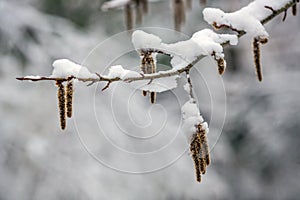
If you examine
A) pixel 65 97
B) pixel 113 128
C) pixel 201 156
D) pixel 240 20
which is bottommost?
pixel 113 128

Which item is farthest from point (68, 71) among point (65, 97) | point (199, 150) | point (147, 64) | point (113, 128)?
point (113, 128)

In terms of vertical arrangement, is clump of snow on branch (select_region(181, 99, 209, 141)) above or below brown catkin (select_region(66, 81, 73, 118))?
below

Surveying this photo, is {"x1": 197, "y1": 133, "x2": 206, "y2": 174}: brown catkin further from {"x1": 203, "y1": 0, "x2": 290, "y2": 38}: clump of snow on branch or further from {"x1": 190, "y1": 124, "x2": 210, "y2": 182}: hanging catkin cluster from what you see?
{"x1": 203, "y1": 0, "x2": 290, "y2": 38}: clump of snow on branch

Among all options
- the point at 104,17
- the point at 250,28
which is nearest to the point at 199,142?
the point at 250,28

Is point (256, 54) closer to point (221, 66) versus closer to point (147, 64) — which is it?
point (221, 66)

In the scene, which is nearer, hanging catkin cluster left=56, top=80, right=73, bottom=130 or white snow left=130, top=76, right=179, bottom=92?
hanging catkin cluster left=56, top=80, right=73, bottom=130

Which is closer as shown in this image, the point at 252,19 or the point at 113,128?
the point at 252,19

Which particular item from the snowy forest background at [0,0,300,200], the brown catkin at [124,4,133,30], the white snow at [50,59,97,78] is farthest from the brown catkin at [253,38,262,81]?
the snowy forest background at [0,0,300,200]

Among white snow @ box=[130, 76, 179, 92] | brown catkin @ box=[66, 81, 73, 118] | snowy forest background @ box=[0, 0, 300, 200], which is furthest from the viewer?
snowy forest background @ box=[0, 0, 300, 200]

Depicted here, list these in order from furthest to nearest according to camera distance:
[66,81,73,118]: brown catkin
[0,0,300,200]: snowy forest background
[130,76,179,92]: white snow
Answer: [0,0,300,200]: snowy forest background < [130,76,179,92]: white snow < [66,81,73,118]: brown catkin
